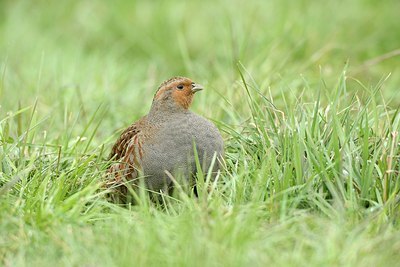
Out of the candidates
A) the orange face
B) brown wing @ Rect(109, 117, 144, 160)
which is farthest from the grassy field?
the orange face

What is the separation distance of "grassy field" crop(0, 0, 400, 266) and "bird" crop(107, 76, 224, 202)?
0.37 ft

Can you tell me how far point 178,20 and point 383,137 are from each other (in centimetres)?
473

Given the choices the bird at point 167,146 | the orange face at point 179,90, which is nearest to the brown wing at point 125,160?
the bird at point 167,146


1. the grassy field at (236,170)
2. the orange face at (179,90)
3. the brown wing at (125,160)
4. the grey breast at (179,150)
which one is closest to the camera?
the grassy field at (236,170)

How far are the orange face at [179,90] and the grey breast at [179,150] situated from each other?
7.9 inches

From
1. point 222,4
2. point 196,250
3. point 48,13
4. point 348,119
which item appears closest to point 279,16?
point 222,4

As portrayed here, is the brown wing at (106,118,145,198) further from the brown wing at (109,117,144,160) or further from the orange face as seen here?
the orange face

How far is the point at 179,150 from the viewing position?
475cm

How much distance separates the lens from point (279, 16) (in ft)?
27.6

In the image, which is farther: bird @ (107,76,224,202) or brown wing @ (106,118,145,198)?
brown wing @ (106,118,145,198)

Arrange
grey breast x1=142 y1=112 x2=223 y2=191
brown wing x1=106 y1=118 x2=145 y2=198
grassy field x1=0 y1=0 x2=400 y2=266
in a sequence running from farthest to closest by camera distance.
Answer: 1. brown wing x1=106 y1=118 x2=145 y2=198
2. grey breast x1=142 y1=112 x2=223 y2=191
3. grassy field x1=0 y1=0 x2=400 y2=266

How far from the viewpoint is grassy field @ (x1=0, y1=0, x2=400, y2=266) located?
368 centimetres

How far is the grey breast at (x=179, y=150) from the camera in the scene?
4.71 meters

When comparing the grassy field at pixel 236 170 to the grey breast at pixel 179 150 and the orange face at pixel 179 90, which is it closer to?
the grey breast at pixel 179 150
